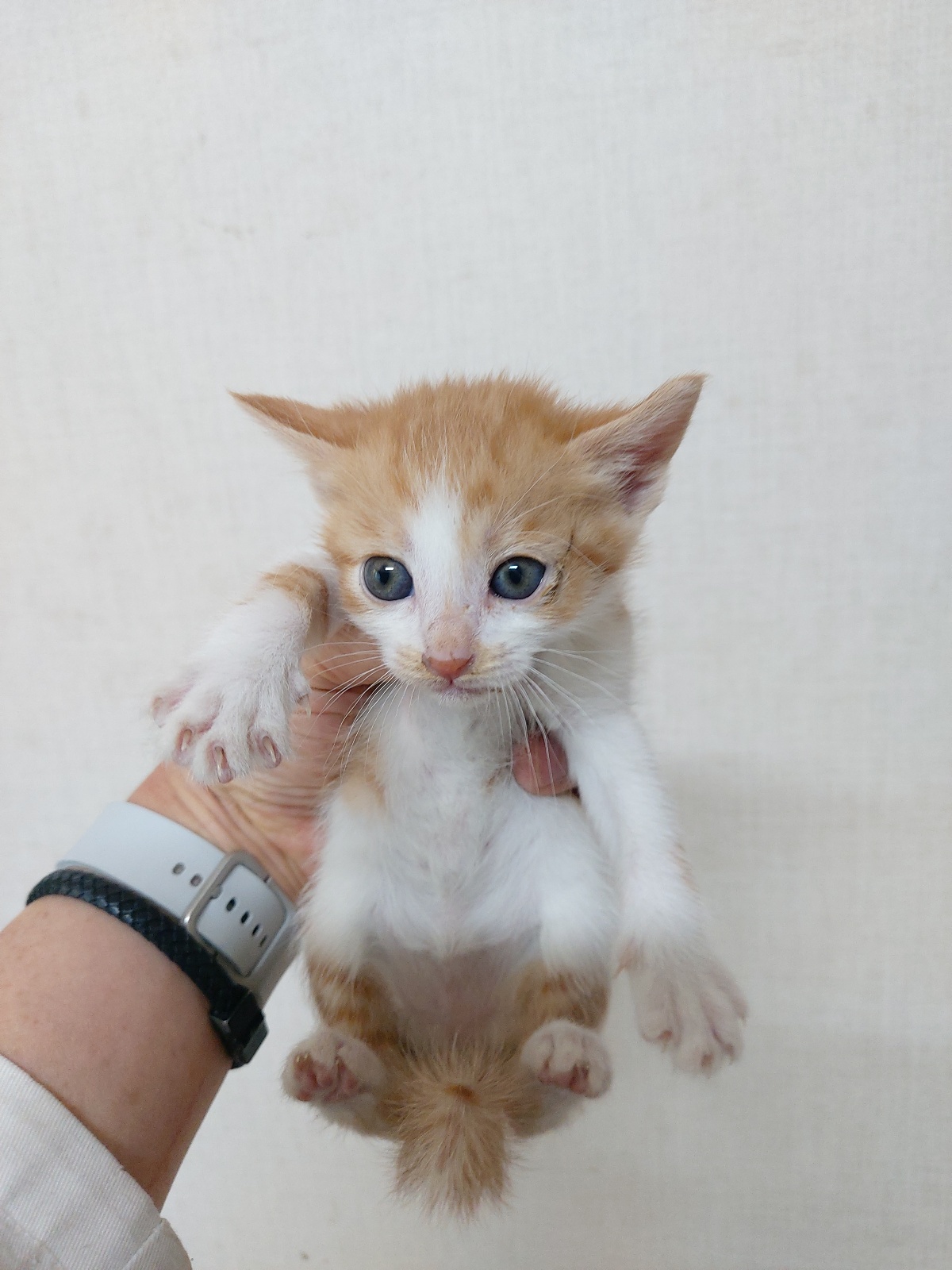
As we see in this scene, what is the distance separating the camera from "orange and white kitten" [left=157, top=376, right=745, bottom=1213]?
703 millimetres

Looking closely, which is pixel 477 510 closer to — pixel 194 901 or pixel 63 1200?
pixel 194 901

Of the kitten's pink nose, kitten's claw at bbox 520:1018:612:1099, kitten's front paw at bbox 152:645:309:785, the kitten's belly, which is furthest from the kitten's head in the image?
kitten's claw at bbox 520:1018:612:1099

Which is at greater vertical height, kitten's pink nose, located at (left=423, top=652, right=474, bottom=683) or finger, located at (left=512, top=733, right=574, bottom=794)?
kitten's pink nose, located at (left=423, top=652, right=474, bottom=683)

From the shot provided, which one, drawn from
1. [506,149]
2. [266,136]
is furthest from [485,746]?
[266,136]

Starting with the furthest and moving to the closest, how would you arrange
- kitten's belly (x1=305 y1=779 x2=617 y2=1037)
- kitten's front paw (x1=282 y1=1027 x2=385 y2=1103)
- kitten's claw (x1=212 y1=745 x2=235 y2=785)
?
kitten's belly (x1=305 y1=779 x2=617 y2=1037) < kitten's front paw (x1=282 y1=1027 x2=385 y2=1103) < kitten's claw (x1=212 y1=745 x2=235 y2=785)

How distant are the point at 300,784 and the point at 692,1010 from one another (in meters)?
0.59

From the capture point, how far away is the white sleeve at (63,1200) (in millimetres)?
694

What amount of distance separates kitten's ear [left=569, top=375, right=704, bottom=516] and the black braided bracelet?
67 cm

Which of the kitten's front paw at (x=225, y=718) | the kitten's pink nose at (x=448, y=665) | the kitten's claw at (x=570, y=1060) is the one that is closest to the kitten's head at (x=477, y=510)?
the kitten's pink nose at (x=448, y=665)

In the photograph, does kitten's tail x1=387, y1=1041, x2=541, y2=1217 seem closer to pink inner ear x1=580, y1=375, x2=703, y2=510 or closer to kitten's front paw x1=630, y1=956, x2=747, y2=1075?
kitten's front paw x1=630, y1=956, x2=747, y2=1075

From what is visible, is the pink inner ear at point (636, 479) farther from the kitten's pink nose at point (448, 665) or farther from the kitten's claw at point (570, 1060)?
the kitten's claw at point (570, 1060)

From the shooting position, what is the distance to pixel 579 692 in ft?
2.95

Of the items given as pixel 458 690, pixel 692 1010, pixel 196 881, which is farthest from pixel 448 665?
pixel 196 881

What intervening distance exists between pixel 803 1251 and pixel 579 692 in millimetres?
1068
